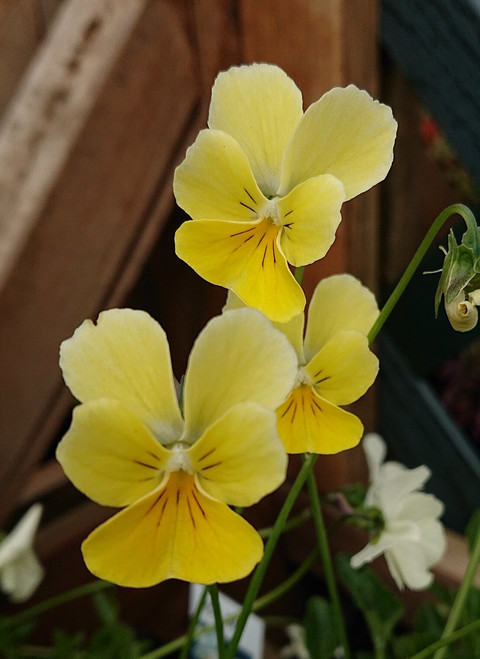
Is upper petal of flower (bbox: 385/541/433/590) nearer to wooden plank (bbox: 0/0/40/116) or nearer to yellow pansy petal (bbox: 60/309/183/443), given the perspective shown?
yellow pansy petal (bbox: 60/309/183/443)

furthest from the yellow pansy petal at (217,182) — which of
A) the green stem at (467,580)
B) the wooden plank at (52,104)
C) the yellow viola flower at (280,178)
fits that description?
the wooden plank at (52,104)

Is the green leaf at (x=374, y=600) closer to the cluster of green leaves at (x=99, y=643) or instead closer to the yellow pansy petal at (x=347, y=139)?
the cluster of green leaves at (x=99, y=643)

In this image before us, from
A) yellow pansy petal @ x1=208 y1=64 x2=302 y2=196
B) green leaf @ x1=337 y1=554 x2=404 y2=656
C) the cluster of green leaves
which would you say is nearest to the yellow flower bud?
yellow pansy petal @ x1=208 y1=64 x2=302 y2=196

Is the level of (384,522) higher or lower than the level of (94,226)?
lower

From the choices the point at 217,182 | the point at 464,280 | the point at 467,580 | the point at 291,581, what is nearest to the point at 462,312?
the point at 464,280

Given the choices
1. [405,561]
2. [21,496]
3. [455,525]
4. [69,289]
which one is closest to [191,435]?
[405,561]

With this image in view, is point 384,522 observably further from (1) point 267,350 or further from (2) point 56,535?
(2) point 56,535

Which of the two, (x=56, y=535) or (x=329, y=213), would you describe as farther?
(x=56, y=535)
